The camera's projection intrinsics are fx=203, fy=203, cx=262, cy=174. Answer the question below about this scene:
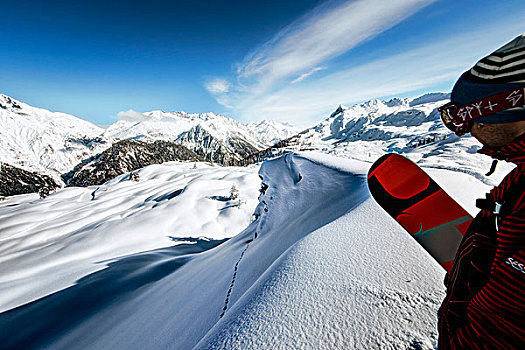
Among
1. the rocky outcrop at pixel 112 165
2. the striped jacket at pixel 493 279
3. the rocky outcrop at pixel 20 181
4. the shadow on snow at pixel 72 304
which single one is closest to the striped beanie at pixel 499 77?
the striped jacket at pixel 493 279

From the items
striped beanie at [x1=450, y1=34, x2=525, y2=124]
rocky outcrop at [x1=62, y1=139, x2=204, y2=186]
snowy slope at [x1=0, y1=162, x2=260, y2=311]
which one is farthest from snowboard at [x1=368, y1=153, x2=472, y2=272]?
rocky outcrop at [x1=62, y1=139, x2=204, y2=186]

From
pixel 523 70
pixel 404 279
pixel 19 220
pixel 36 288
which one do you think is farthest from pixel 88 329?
pixel 19 220

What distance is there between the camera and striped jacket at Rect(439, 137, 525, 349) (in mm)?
874

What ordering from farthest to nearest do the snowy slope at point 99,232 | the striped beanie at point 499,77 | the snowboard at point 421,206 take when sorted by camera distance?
the snowy slope at point 99,232
the snowboard at point 421,206
the striped beanie at point 499,77

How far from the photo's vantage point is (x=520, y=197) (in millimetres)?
961

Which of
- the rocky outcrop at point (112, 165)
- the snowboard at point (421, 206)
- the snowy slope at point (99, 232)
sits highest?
the rocky outcrop at point (112, 165)

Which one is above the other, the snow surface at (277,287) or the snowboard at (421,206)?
the snowboard at (421,206)

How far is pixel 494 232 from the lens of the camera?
3.79 feet

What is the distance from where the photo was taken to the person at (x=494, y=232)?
89 centimetres

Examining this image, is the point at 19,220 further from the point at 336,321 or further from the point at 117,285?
the point at 336,321

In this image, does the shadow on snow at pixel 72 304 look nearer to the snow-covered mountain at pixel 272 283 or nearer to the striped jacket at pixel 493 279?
the snow-covered mountain at pixel 272 283

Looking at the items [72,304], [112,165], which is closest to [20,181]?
[112,165]

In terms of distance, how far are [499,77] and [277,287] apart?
2393 millimetres

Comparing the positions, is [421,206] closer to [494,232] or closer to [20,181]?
[494,232]
